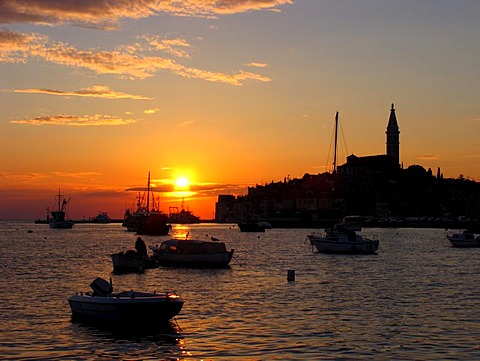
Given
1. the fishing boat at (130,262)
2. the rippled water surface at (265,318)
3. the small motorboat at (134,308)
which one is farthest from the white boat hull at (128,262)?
the small motorboat at (134,308)

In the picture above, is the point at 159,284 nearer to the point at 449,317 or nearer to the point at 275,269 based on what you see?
the point at 275,269

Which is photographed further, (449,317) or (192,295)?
(192,295)

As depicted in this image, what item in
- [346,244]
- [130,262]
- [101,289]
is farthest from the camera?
[346,244]

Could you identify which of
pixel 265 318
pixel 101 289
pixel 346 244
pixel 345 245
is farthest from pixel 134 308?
pixel 346 244

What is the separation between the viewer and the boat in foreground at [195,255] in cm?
7181

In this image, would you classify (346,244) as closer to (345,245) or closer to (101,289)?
(345,245)

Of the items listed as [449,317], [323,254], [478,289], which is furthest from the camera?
[323,254]

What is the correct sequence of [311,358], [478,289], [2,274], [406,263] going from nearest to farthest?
[311,358]
[478,289]
[2,274]
[406,263]

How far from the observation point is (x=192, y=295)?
47844 mm

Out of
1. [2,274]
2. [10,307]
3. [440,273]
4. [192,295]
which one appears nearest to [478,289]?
[440,273]

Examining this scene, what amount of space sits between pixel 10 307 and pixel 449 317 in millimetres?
25946

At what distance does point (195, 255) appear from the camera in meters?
71.8

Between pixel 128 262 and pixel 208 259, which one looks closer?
pixel 128 262

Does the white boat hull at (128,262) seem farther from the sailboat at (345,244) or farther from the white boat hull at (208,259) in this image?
the sailboat at (345,244)
